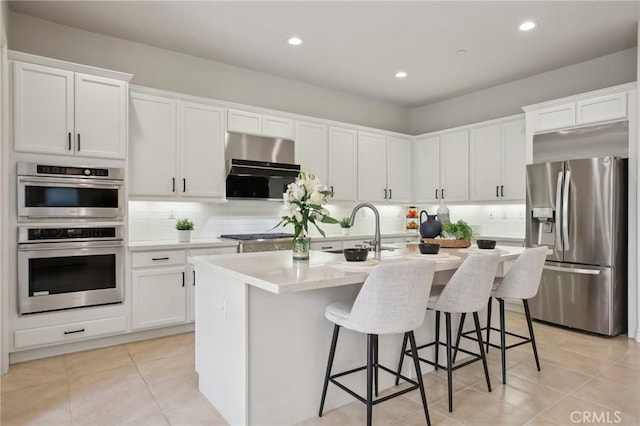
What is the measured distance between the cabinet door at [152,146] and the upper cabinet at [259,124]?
664mm

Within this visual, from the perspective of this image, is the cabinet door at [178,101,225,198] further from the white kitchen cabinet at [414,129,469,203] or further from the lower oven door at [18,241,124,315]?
the white kitchen cabinet at [414,129,469,203]

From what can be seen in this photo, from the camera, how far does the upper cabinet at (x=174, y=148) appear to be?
387cm

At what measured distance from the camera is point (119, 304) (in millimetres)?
3553

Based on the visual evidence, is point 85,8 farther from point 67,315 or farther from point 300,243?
point 300,243

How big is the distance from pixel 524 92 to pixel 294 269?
4565 mm

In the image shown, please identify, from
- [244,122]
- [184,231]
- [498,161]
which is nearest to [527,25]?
[498,161]

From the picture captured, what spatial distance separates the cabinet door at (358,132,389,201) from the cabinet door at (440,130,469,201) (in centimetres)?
84

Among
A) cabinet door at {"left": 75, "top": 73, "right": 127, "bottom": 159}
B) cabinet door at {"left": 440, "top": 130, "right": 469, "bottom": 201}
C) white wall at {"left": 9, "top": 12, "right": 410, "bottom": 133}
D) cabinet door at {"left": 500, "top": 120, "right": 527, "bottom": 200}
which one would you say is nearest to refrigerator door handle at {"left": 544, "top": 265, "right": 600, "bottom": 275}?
cabinet door at {"left": 500, "top": 120, "right": 527, "bottom": 200}

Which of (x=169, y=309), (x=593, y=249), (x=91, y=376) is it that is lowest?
(x=91, y=376)

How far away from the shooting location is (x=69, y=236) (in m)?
3.30

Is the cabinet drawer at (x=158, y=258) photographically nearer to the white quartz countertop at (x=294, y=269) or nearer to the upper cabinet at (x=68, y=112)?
the upper cabinet at (x=68, y=112)

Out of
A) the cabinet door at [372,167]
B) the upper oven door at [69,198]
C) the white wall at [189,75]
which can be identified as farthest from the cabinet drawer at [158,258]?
the cabinet door at [372,167]

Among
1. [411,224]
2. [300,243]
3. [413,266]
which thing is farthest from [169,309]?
[411,224]

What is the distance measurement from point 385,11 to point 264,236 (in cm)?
260
